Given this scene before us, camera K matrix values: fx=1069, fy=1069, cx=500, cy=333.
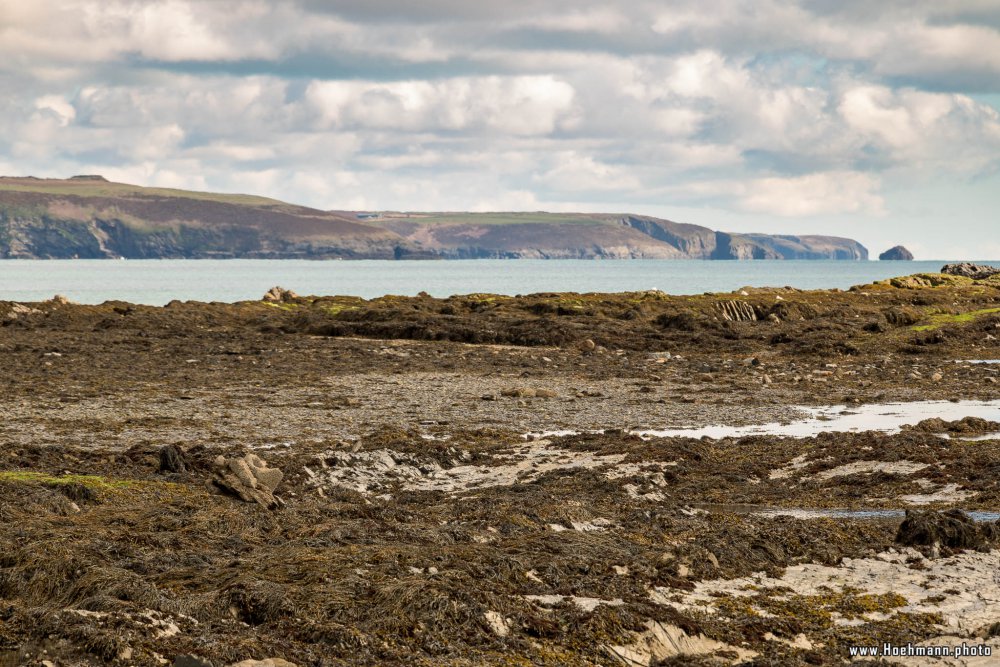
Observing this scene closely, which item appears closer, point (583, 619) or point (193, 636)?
point (193, 636)

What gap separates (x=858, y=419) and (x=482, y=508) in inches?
546

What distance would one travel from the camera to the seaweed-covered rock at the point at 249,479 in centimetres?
Result: 1573

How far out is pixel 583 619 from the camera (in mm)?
9781

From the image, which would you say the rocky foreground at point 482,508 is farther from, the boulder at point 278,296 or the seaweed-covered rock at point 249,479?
the boulder at point 278,296

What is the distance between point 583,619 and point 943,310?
50828mm

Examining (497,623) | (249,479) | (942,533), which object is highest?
(942,533)

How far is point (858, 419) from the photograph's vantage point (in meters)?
26.2

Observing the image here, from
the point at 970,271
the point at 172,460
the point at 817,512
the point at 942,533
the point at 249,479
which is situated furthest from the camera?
the point at 970,271

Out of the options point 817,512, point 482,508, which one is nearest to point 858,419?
point 817,512

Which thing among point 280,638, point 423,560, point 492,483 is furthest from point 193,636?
point 492,483

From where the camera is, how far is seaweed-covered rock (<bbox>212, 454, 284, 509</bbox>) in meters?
15.7

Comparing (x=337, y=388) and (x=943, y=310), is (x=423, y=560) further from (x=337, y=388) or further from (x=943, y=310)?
(x=943, y=310)

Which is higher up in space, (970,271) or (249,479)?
(970,271)

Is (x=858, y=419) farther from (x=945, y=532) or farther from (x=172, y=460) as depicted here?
(x=172, y=460)
